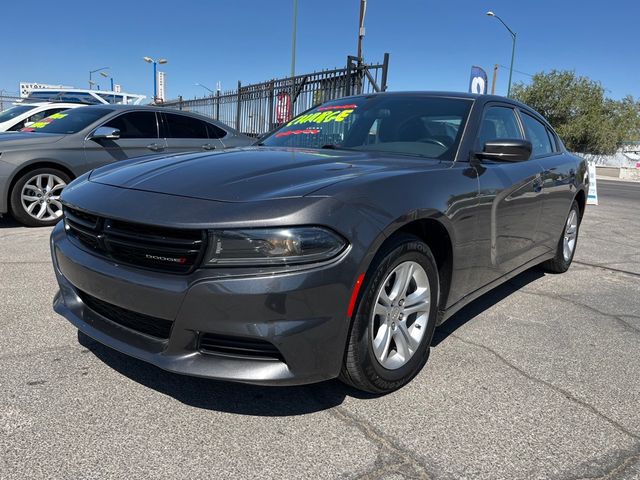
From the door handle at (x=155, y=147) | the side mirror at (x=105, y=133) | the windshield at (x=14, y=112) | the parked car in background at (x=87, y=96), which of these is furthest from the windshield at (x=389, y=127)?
Result: the parked car in background at (x=87, y=96)

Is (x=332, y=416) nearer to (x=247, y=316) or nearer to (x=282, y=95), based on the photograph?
(x=247, y=316)

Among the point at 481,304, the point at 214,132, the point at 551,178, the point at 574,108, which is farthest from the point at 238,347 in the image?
the point at 574,108

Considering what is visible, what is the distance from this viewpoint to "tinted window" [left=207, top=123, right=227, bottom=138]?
Result: 7672 millimetres

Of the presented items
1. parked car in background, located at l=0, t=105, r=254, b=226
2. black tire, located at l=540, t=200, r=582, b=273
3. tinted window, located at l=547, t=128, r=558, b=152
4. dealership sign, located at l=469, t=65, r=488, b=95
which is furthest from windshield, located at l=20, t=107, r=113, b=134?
dealership sign, located at l=469, t=65, r=488, b=95

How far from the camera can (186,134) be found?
24.4 feet

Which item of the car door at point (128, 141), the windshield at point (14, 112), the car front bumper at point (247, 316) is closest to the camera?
the car front bumper at point (247, 316)

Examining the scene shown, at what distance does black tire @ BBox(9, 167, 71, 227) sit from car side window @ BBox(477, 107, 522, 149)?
5199 mm

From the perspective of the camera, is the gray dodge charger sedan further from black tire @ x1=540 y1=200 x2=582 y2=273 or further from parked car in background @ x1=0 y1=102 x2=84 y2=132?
parked car in background @ x1=0 y1=102 x2=84 y2=132

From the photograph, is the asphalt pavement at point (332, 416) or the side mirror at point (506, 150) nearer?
the asphalt pavement at point (332, 416)

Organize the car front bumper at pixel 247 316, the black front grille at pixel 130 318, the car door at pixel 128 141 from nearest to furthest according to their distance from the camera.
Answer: the car front bumper at pixel 247 316
the black front grille at pixel 130 318
the car door at pixel 128 141

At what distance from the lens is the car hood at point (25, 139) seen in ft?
19.6

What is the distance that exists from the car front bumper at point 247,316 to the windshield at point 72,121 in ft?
17.3

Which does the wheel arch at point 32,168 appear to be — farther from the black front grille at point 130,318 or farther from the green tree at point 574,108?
the green tree at point 574,108

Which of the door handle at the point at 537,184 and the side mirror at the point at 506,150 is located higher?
the side mirror at the point at 506,150
